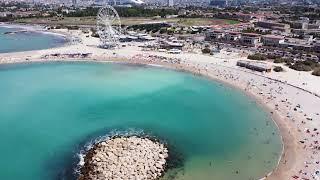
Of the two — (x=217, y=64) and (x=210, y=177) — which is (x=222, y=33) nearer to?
(x=217, y=64)

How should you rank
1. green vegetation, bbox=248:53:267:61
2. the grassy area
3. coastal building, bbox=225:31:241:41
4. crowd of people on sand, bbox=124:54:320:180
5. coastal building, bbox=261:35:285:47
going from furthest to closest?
the grassy area, coastal building, bbox=225:31:241:41, coastal building, bbox=261:35:285:47, green vegetation, bbox=248:53:267:61, crowd of people on sand, bbox=124:54:320:180

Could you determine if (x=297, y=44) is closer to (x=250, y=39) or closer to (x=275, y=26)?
(x=250, y=39)

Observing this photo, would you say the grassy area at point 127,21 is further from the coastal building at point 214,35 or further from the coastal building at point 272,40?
the coastal building at point 272,40

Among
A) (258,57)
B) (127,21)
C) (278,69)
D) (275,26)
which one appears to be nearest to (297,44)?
(258,57)

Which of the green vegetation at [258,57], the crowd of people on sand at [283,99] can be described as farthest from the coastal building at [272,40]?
the crowd of people on sand at [283,99]

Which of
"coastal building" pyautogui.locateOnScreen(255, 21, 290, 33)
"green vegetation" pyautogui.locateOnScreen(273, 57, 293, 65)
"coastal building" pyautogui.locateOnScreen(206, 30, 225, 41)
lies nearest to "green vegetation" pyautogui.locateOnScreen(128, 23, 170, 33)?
"coastal building" pyautogui.locateOnScreen(206, 30, 225, 41)

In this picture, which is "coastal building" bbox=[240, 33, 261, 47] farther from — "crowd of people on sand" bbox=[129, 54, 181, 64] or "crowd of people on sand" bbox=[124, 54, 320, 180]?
"crowd of people on sand" bbox=[129, 54, 181, 64]
